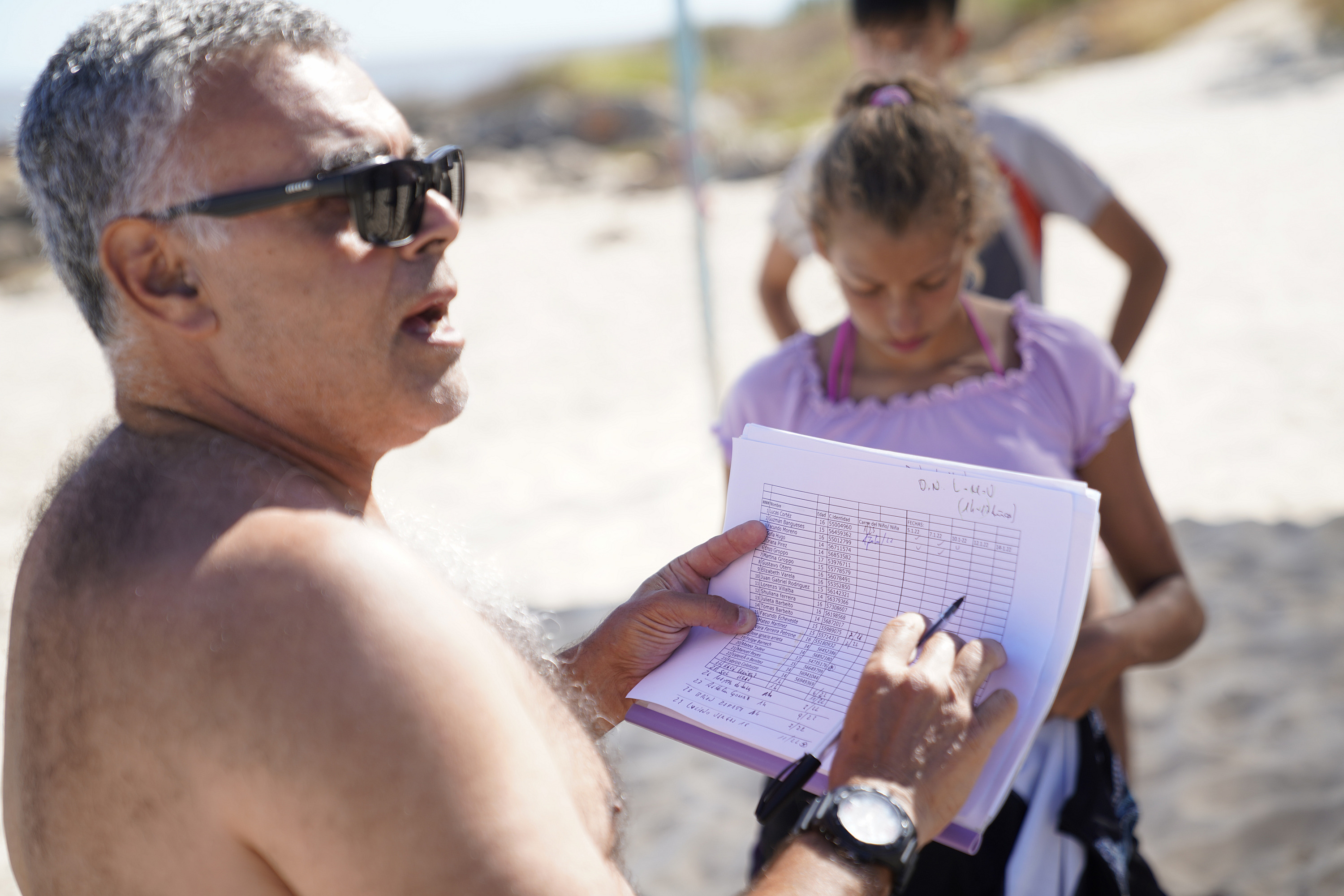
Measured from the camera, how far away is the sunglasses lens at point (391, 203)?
1.26 meters

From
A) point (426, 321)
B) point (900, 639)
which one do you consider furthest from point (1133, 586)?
point (426, 321)

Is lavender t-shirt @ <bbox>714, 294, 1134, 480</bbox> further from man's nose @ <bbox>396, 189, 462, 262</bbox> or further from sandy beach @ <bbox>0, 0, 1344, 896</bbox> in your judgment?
man's nose @ <bbox>396, 189, 462, 262</bbox>

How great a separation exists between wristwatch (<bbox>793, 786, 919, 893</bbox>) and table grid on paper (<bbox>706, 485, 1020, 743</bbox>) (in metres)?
0.16

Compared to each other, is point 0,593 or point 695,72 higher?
point 695,72

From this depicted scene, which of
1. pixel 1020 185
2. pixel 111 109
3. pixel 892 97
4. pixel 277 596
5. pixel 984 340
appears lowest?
pixel 984 340

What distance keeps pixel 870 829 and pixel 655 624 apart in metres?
0.50

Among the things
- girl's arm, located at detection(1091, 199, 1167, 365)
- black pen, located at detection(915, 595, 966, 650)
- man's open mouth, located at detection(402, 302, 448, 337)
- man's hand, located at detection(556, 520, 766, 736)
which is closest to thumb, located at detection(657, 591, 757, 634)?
man's hand, located at detection(556, 520, 766, 736)

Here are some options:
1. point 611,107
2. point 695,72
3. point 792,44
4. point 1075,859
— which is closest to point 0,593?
point 695,72

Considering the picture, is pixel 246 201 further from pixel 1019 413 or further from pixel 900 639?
pixel 1019 413

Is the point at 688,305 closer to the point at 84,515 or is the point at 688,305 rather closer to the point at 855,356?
the point at 855,356

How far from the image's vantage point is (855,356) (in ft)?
6.97

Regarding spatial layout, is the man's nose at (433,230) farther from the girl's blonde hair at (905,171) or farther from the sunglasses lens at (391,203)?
the girl's blonde hair at (905,171)

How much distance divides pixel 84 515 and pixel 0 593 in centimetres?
512

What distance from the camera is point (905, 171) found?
1.96 meters
